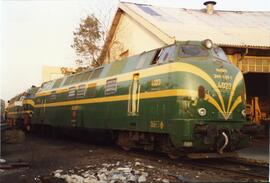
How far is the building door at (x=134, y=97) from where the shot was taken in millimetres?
11492

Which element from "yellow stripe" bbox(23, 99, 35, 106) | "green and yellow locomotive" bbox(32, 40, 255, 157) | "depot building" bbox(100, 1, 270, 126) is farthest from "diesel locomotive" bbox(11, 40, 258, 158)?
"yellow stripe" bbox(23, 99, 35, 106)

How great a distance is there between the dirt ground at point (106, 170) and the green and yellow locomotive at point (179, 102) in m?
0.58

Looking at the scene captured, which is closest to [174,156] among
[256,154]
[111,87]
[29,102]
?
[256,154]

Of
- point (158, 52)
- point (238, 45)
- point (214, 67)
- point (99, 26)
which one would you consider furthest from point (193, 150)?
point (99, 26)

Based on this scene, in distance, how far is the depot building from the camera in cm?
1716

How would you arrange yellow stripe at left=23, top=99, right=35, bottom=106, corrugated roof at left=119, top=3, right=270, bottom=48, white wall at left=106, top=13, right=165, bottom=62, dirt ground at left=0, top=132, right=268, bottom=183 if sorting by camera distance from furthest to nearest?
yellow stripe at left=23, top=99, right=35, bottom=106 → white wall at left=106, top=13, right=165, bottom=62 → corrugated roof at left=119, top=3, right=270, bottom=48 → dirt ground at left=0, top=132, right=268, bottom=183

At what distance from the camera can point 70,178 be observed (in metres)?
8.05

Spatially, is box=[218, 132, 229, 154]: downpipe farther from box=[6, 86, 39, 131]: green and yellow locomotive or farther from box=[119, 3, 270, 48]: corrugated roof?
box=[6, 86, 39, 131]: green and yellow locomotive

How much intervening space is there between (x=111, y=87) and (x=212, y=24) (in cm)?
992

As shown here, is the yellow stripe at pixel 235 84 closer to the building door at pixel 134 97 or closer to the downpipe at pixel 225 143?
the downpipe at pixel 225 143

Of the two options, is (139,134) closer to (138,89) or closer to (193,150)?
(138,89)

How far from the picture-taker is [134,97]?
1166 cm

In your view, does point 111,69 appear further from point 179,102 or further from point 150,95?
point 179,102

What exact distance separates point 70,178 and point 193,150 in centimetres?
336
